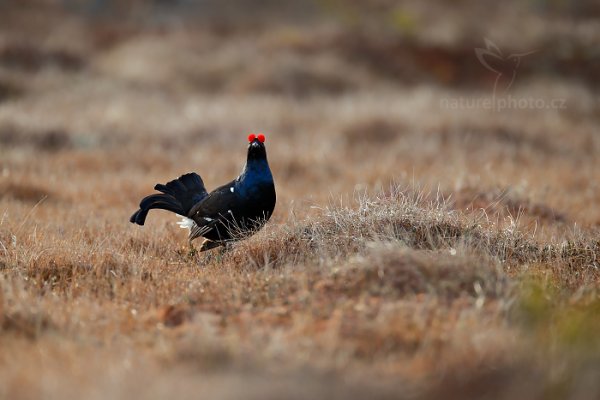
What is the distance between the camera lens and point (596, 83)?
20828mm

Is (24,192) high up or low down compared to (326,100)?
down

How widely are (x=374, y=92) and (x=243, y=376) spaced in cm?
1615

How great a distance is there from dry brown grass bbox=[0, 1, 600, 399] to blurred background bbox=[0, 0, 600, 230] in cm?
9

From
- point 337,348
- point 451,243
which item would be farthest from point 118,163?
point 337,348

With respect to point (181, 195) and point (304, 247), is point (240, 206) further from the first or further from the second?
point (181, 195)

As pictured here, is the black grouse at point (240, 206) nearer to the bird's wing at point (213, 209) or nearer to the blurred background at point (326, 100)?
the bird's wing at point (213, 209)

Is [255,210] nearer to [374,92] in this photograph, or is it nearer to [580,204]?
[580,204]

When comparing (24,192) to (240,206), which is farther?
(24,192)
